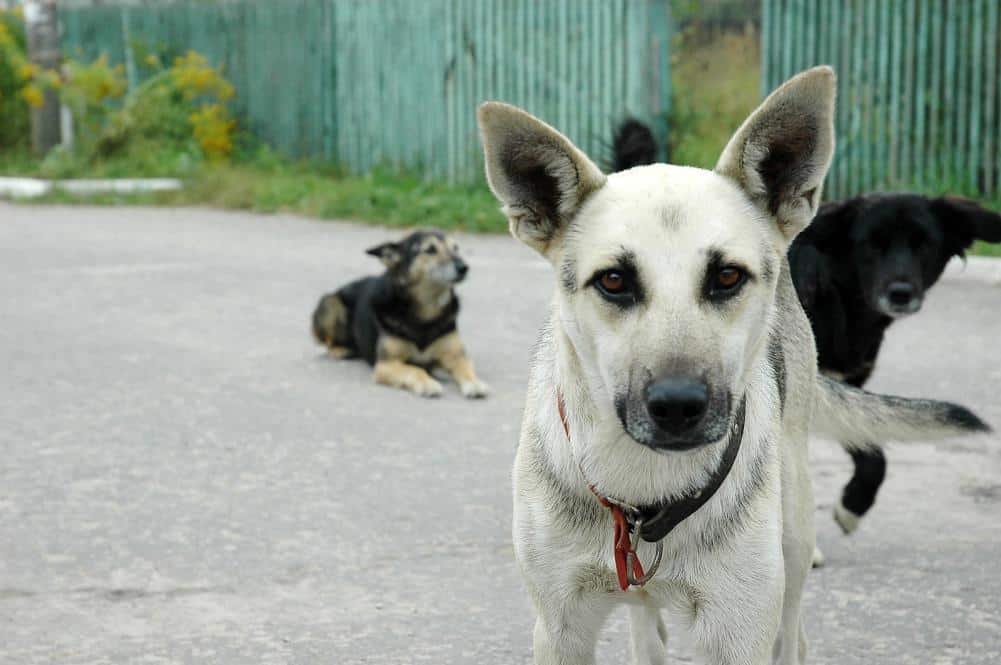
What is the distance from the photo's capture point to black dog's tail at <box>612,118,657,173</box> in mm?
6160

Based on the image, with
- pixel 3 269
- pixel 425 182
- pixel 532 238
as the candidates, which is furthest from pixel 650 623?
pixel 425 182

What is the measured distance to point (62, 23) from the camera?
79.3ft

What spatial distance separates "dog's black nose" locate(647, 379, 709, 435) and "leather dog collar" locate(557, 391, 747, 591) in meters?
0.31

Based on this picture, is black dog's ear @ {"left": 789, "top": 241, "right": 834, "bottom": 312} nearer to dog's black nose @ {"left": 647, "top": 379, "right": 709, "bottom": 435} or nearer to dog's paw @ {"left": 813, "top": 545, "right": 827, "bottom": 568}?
Result: dog's paw @ {"left": 813, "top": 545, "right": 827, "bottom": 568}

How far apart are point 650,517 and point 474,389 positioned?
4352 millimetres

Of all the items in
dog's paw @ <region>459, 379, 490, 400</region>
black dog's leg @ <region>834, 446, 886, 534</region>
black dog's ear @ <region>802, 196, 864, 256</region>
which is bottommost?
dog's paw @ <region>459, 379, 490, 400</region>

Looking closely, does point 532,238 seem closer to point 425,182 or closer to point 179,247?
point 179,247

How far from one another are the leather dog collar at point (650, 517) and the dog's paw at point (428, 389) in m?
4.46

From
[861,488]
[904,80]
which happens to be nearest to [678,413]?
[861,488]

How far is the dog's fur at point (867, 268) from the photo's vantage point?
5.20 metres

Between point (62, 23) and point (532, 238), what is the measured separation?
75.4 feet

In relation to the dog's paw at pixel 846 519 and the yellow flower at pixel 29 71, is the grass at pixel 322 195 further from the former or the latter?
the dog's paw at pixel 846 519

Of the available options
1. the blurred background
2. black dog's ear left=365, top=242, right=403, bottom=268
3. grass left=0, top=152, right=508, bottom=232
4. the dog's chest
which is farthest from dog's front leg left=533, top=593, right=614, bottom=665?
the blurred background

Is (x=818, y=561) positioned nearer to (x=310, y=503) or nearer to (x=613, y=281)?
(x=310, y=503)
